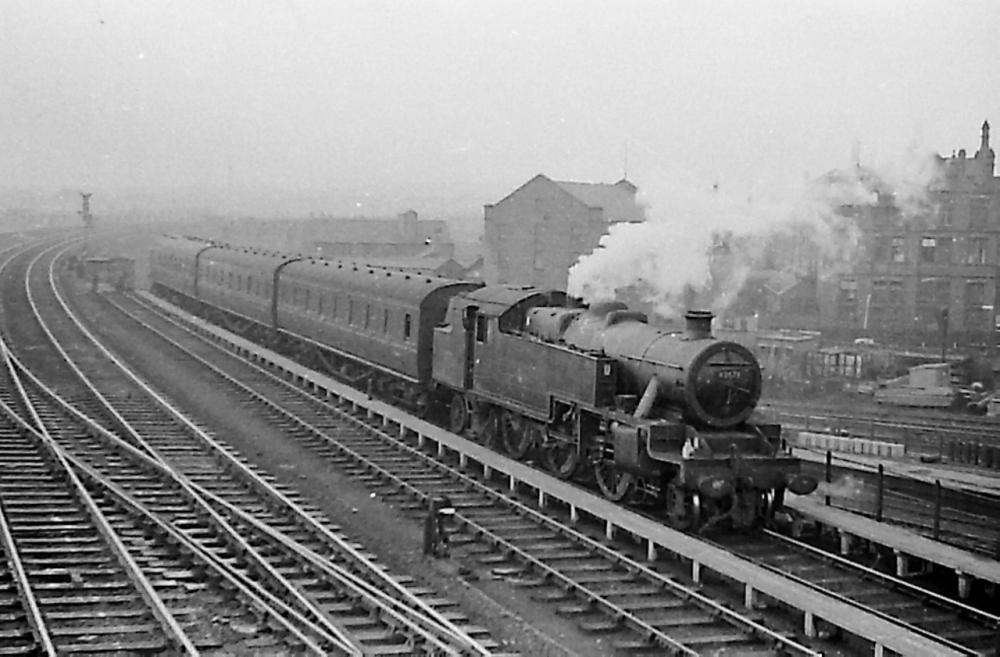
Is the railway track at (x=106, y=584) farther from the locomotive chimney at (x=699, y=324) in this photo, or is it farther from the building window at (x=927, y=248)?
the building window at (x=927, y=248)

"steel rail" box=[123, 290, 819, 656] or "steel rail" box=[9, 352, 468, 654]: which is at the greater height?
"steel rail" box=[9, 352, 468, 654]

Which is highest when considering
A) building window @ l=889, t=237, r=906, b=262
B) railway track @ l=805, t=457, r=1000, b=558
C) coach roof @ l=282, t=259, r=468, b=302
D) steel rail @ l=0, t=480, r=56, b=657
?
building window @ l=889, t=237, r=906, b=262

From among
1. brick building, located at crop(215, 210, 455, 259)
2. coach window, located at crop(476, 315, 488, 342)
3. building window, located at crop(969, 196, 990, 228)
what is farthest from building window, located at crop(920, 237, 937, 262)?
brick building, located at crop(215, 210, 455, 259)

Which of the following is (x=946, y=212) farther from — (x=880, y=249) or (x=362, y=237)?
(x=362, y=237)

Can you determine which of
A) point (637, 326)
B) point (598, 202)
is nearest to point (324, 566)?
point (637, 326)

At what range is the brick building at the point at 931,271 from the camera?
103 feet

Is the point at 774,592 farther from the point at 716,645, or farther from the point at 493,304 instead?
the point at 493,304

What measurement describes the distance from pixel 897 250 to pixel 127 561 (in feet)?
89.7

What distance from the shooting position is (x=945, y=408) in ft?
94.7

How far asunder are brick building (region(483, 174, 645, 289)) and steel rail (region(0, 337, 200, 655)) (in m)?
25.2

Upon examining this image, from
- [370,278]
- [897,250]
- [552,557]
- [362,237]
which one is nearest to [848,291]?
[897,250]

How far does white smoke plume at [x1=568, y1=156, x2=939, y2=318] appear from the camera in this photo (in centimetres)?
1867

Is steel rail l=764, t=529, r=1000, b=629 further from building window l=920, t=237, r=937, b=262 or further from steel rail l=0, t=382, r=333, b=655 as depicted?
building window l=920, t=237, r=937, b=262

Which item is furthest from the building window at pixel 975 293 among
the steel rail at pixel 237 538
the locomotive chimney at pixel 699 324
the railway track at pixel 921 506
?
the steel rail at pixel 237 538
